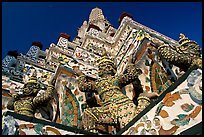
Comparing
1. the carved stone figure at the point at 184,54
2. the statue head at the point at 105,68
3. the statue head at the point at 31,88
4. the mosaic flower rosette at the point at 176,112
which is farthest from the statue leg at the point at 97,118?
the statue head at the point at 31,88

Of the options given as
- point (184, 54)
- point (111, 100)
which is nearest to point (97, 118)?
point (111, 100)

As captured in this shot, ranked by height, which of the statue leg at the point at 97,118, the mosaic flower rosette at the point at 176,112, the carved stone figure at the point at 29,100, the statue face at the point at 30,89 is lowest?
the mosaic flower rosette at the point at 176,112

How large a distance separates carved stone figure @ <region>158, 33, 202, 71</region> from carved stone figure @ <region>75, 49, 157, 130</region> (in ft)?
1.89

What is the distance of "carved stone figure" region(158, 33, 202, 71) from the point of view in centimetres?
421

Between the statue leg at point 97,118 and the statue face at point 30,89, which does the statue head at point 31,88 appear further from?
the statue leg at point 97,118

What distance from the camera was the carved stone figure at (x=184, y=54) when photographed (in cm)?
421

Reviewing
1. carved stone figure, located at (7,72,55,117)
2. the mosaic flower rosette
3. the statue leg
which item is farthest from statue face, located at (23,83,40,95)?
the mosaic flower rosette

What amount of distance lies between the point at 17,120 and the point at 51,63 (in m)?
7.04

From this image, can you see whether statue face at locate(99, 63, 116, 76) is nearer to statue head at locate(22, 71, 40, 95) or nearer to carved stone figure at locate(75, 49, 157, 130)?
carved stone figure at locate(75, 49, 157, 130)

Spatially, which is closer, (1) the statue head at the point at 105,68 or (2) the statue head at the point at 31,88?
(1) the statue head at the point at 105,68

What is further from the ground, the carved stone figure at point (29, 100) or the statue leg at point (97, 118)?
the carved stone figure at point (29, 100)

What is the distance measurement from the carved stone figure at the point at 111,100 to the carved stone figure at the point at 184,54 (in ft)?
1.89

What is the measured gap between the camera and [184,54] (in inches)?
171

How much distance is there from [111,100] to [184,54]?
1234mm
